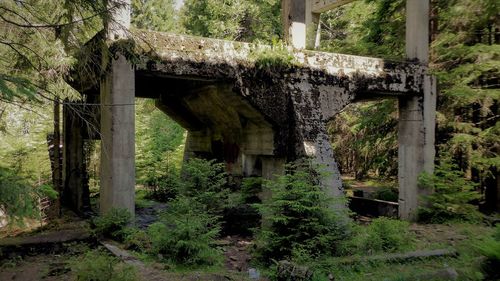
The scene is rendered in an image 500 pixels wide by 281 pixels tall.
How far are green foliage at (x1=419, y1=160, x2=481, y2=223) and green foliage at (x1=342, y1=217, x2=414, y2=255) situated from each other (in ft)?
11.8

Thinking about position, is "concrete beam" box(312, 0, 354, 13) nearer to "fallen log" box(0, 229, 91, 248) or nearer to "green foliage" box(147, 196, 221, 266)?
"green foliage" box(147, 196, 221, 266)

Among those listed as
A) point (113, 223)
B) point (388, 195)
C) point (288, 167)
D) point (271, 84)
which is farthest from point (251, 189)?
point (388, 195)

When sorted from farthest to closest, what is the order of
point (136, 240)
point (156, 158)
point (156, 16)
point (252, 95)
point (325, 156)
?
point (156, 16)
point (156, 158)
point (325, 156)
point (252, 95)
point (136, 240)

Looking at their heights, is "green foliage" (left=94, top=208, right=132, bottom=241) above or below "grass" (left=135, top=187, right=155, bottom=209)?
above

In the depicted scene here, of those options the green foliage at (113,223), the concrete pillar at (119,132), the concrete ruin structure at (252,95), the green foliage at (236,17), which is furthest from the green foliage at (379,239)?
the green foliage at (236,17)

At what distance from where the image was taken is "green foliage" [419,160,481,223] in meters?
12.1

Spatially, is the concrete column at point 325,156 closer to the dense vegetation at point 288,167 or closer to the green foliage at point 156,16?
the dense vegetation at point 288,167

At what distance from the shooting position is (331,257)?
7617 millimetres

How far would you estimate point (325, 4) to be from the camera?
48.9ft

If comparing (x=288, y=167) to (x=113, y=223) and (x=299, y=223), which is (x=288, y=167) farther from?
(x=113, y=223)

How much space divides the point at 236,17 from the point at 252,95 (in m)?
15.4

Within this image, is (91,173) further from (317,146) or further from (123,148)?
(317,146)

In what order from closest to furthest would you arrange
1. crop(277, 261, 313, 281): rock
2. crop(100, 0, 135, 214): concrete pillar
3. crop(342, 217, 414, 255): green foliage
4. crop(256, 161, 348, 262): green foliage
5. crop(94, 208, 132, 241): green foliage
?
crop(277, 261, 313, 281): rock, crop(256, 161, 348, 262): green foliage, crop(342, 217, 414, 255): green foliage, crop(94, 208, 132, 241): green foliage, crop(100, 0, 135, 214): concrete pillar

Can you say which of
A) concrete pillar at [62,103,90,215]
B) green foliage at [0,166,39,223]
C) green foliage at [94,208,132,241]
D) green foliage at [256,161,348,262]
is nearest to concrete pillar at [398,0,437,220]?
green foliage at [256,161,348,262]
